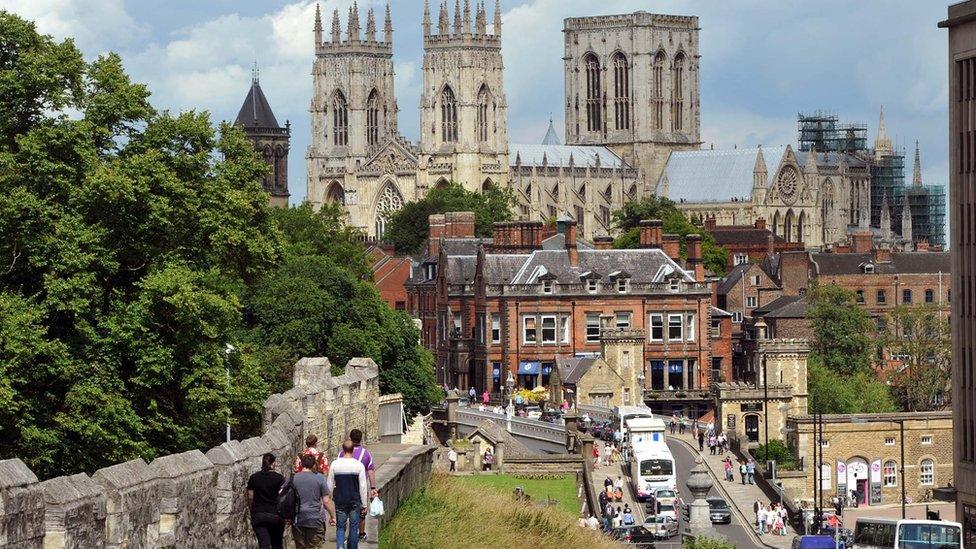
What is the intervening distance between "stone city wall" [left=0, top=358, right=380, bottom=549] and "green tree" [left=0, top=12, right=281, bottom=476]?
426 inches

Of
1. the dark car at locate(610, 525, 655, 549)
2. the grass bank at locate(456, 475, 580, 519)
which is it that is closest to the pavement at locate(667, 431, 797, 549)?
the dark car at locate(610, 525, 655, 549)

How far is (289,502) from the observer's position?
22047 millimetres

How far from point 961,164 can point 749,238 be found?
112 meters

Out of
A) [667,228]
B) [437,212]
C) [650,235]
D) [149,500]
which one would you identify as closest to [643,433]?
[650,235]

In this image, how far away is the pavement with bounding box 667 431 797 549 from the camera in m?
58.2

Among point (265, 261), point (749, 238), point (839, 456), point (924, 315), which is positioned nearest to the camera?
point (265, 261)

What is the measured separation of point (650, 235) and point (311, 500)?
283 ft

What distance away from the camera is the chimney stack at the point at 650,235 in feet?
353

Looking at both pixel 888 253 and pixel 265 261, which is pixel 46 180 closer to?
pixel 265 261

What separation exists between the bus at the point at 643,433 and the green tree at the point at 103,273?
26.6 metres

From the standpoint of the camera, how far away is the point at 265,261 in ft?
150

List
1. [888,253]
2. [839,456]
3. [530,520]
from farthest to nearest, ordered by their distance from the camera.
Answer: [888,253], [839,456], [530,520]

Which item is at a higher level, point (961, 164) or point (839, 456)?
point (961, 164)

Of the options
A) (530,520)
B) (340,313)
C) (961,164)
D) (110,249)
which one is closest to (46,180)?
(110,249)
